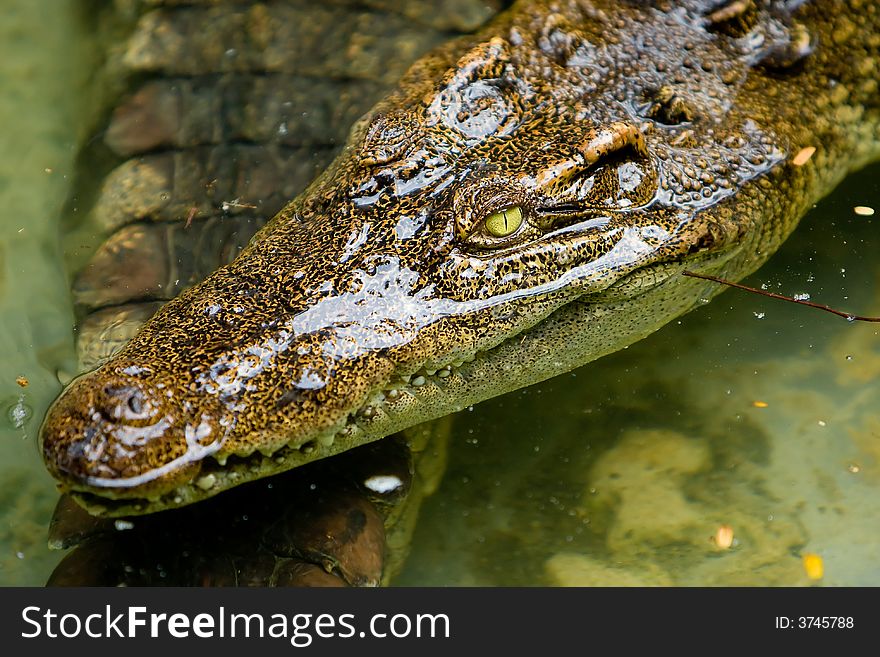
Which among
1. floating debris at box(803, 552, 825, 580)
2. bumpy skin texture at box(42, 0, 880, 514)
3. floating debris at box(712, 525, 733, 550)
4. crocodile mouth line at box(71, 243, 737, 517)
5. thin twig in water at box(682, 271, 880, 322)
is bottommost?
floating debris at box(803, 552, 825, 580)

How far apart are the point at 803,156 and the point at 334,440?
2.18 meters

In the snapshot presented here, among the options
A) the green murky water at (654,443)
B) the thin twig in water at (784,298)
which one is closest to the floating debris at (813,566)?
the green murky water at (654,443)

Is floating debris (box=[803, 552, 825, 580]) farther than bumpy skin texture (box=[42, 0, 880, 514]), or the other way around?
floating debris (box=[803, 552, 825, 580])

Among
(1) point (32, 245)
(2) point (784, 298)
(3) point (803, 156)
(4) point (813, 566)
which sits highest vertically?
(3) point (803, 156)

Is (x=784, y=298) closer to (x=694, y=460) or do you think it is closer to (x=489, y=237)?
(x=694, y=460)

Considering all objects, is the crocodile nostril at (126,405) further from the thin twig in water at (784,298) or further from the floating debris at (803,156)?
the floating debris at (803,156)

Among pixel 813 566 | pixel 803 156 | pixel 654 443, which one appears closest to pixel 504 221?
pixel 654 443

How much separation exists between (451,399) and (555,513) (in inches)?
28.9

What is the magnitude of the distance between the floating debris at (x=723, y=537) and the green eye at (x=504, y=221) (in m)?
1.38

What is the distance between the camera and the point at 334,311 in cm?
278

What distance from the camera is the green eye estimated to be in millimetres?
2928

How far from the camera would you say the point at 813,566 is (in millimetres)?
3203

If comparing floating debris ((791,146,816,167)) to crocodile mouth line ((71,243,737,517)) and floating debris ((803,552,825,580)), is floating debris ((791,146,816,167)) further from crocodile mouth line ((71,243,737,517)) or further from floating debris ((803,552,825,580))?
floating debris ((803,552,825,580))

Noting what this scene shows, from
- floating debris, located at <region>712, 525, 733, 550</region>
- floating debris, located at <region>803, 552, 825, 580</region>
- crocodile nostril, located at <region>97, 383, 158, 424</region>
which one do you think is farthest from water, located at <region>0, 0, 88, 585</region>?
floating debris, located at <region>803, 552, 825, 580</region>
